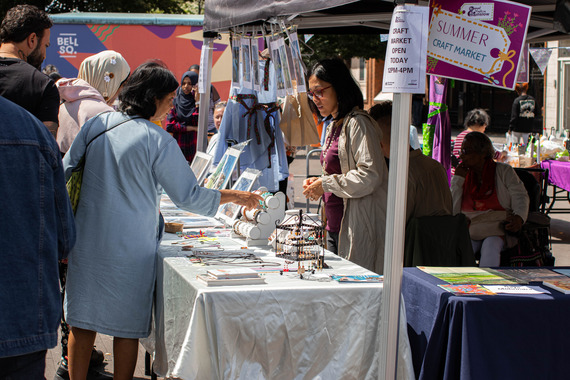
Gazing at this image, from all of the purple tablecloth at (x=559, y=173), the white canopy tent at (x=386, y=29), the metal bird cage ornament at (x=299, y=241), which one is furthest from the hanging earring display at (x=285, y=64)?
the purple tablecloth at (x=559, y=173)

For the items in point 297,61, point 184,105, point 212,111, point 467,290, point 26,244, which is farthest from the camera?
point 212,111

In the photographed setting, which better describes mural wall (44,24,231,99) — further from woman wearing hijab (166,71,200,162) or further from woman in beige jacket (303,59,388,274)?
woman in beige jacket (303,59,388,274)

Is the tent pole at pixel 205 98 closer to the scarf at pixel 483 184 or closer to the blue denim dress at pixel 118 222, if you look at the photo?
the scarf at pixel 483 184

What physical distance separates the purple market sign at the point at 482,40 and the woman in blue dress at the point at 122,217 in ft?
4.18

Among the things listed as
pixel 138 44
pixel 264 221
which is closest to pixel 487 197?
pixel 264 221

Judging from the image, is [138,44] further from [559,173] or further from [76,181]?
[76,181]

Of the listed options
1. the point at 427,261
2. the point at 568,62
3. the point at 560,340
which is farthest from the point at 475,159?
the point at 568,62

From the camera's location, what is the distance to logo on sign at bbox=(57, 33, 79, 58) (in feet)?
37.3

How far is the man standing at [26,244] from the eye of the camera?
1727 millimetres

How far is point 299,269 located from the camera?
2904mm

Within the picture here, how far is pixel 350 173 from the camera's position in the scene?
3639mm

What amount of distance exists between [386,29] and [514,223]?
2148 millimetres

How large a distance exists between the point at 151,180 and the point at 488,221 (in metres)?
2.79

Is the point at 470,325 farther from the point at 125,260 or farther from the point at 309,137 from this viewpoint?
the point at 309,137
